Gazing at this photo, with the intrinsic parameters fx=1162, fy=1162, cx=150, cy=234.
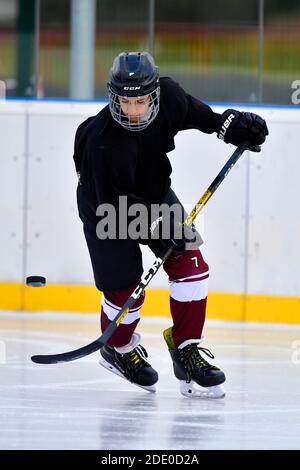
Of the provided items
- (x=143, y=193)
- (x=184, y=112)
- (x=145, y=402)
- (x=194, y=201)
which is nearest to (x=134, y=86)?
(x=184, y=112)

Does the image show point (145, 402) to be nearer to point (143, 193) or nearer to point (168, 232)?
point (168, 232)

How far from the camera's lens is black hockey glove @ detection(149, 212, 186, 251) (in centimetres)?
348

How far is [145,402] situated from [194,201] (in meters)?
2.26

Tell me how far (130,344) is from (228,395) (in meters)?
0.35

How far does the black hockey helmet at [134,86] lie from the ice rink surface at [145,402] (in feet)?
2.75

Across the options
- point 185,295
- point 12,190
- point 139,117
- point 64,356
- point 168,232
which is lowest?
point 12,190

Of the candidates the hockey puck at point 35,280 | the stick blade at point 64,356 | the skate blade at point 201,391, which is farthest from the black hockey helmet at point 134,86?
the hockey puck at point 35,280

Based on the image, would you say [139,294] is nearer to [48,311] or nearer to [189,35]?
[48,311]

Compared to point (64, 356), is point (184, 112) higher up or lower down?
higher up

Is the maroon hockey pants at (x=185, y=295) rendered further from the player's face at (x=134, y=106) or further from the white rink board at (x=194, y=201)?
the white rink board at (x=194, y=201)

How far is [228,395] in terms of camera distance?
365cm

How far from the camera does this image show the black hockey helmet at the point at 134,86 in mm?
3309

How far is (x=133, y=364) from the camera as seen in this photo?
3664mm

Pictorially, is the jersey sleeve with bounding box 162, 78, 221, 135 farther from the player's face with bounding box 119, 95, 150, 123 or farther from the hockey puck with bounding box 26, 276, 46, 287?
the hockey puck with bounding box 26, 276, 46, 287
